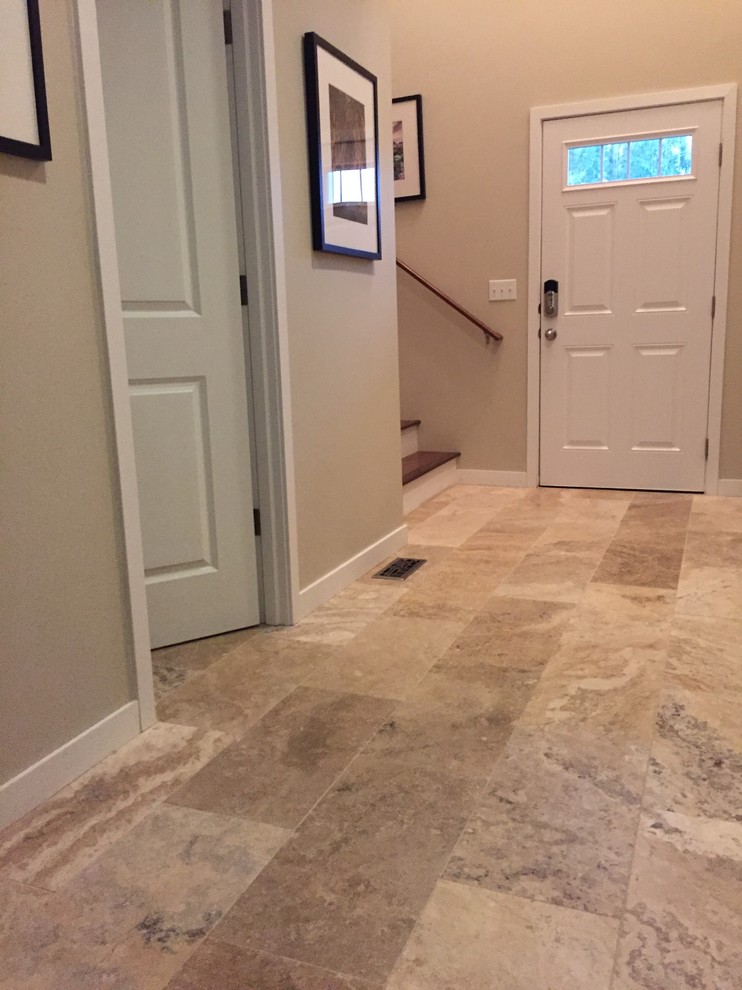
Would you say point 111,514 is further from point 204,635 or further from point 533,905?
point 533,905

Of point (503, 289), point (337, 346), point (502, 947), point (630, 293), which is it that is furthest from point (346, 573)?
point (630, 293)

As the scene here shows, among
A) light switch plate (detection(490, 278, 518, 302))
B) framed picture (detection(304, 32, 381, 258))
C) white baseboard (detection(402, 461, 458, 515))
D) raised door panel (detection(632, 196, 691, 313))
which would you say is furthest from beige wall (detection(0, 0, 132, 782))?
raised door panel (detection(632, 196, 691, 313))

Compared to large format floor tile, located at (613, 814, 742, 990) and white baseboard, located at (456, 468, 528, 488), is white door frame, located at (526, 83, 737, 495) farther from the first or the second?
large format floor tile, located at (613, 814, 742, 990)

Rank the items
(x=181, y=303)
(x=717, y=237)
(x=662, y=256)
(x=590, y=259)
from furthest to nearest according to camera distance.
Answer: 1. (x=590, y=259)
2. (x=662, y=256)
3. (x=717, y=237)
4. (x=181, y=303)

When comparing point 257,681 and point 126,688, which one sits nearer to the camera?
point 126,688

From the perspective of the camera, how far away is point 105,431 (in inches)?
Result: 70.5

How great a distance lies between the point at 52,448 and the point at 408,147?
356 cm

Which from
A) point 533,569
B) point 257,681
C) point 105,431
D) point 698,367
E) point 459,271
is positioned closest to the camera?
point 105,431

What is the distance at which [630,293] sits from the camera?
14.1 feet

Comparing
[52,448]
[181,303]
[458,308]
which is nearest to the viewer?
[52,448]

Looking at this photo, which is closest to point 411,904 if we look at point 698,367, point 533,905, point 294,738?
point 533,905

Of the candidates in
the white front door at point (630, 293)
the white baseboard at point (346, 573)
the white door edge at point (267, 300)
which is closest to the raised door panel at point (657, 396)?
the white front door at point (630, 293)

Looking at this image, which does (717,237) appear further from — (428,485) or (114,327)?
(114,327)

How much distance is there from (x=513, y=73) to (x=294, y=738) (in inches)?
148
